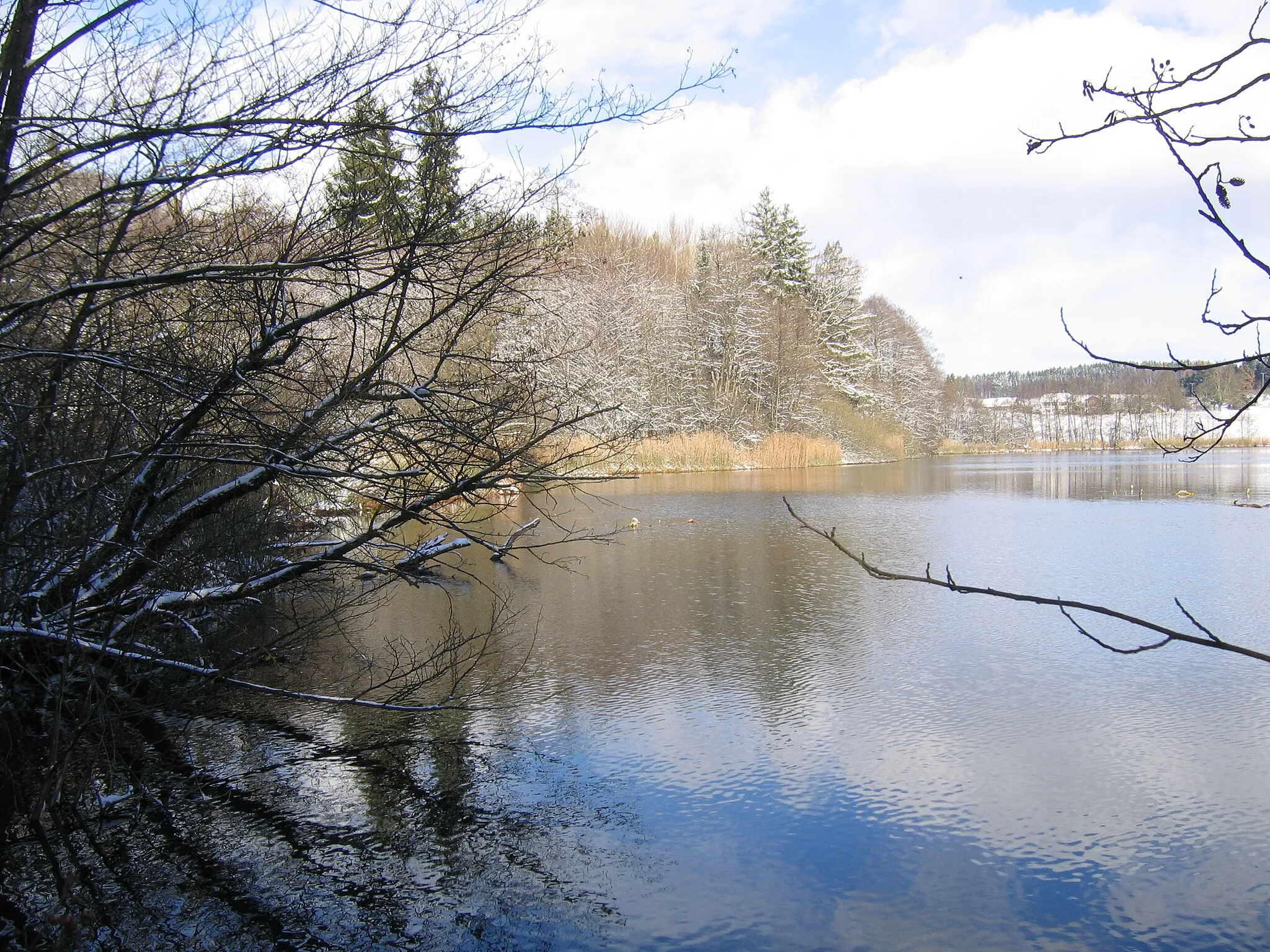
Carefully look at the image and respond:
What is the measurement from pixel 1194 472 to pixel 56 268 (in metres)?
31.3

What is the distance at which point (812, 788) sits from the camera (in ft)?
16.5

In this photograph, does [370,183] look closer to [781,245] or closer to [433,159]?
[433,159]

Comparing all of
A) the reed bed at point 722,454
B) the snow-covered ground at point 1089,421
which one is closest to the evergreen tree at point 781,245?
the reed bed at point 722,454

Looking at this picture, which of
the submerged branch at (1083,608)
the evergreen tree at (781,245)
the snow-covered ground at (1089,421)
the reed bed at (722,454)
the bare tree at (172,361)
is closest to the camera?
the submerged branch at (1083,608)

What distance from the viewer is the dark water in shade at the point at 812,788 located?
12.7ft

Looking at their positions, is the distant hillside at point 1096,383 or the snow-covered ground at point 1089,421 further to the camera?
the snow-covered ground at point 1089,421

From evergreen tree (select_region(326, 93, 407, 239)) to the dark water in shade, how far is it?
271 centimetres

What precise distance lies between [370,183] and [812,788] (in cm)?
362

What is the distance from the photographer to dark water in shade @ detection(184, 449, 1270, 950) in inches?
152

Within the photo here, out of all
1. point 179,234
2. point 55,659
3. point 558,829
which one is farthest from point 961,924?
point 179,234

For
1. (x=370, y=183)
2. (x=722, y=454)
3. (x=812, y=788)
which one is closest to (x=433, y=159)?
(x=370, y=183)

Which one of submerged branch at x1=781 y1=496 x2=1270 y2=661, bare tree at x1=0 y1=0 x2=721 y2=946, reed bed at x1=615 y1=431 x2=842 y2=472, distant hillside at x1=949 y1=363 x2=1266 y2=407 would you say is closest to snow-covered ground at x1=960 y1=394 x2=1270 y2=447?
distant hillside at x1=949 y1=363 x2=1266 y2=407

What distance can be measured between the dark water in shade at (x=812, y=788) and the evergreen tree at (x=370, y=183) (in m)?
2.71

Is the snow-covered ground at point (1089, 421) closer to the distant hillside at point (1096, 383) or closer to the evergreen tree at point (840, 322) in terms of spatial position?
the distant hillside at point (1096, 383)
